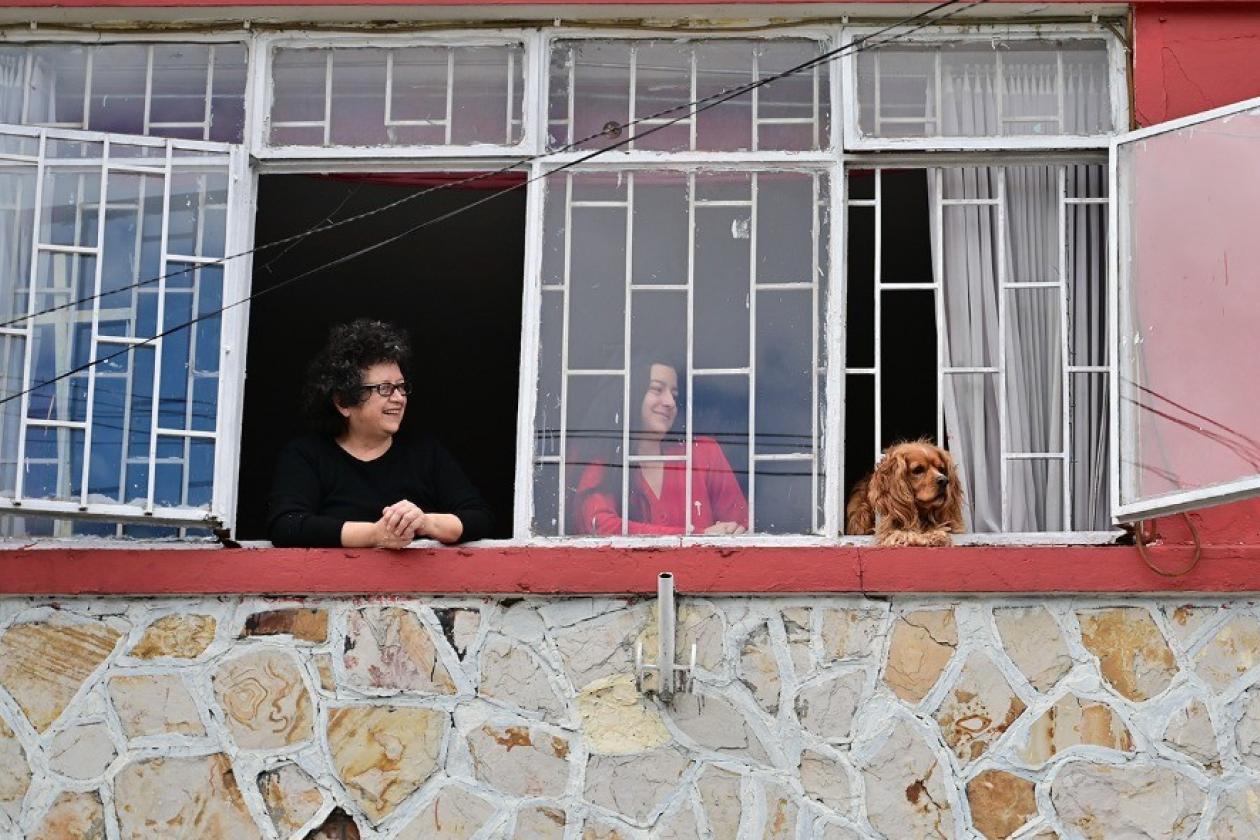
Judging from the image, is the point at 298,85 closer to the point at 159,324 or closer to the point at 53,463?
the point at 159,324

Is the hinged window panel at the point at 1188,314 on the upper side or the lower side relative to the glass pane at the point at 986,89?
lower

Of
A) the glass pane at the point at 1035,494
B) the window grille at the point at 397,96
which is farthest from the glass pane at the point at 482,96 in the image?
the glass pane at the point at 1035,494

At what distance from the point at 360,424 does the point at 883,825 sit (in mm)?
2589

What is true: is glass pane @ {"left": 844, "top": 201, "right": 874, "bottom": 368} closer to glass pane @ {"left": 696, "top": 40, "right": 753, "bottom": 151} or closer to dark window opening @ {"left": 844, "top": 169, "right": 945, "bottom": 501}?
dark window opening @ {"left": 844, "top": 169, "right": 945, "bottom": 501}

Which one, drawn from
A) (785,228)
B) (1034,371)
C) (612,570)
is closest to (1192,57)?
(1034,371)

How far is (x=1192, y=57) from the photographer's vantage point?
9875mm

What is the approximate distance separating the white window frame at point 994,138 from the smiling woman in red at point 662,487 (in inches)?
48.6

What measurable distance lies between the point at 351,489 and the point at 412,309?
3.07 meters

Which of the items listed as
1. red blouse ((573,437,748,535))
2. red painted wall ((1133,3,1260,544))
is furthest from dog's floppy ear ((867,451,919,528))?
red painted wall ((1133,3,1260,544))

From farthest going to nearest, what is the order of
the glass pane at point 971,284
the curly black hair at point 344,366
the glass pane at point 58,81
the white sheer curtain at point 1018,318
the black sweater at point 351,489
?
the glass pane at point 58,81
the curly black hair at point 344,366
the glass pane at point 971,284
the white sheer curtain at point 1018,318
the black sweater at point 351,489

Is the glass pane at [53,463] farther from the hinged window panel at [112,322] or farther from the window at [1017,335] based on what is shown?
the window at [1017,335]

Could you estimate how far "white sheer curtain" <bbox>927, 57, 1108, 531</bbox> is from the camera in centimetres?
978

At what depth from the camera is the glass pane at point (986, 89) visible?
996 centimetres

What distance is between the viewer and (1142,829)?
9.03 m
